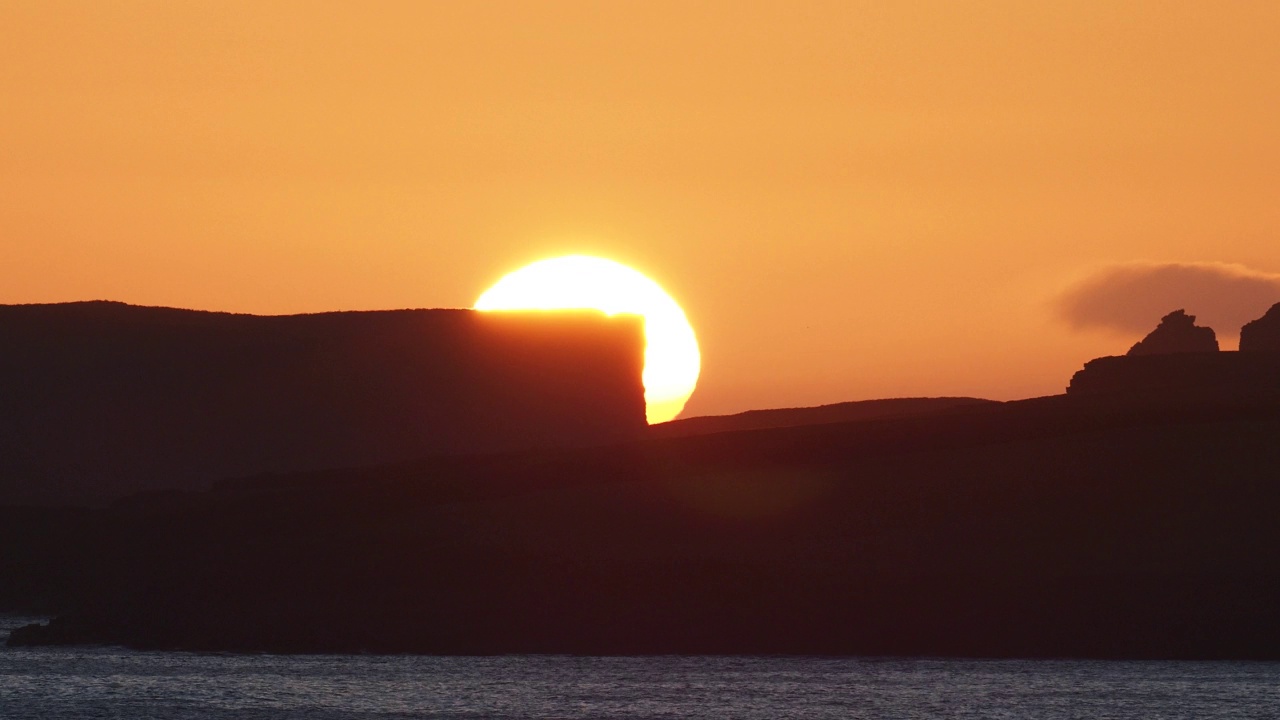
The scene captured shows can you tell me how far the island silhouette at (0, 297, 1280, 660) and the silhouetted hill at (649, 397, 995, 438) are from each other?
160ft

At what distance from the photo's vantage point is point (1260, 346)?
350 ft

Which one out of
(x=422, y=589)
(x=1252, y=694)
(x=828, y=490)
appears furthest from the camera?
(x=828, y=490)

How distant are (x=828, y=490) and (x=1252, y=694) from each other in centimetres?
2187

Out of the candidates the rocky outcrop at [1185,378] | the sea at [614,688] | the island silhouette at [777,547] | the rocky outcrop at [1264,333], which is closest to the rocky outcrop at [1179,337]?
the rocky outcrop at [1264,333]

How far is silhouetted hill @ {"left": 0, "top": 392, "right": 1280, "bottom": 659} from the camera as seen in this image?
64.3 meters

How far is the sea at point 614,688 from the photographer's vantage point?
2007 inches

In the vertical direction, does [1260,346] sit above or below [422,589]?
above

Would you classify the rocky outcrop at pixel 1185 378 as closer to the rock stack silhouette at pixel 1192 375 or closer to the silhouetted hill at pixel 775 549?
the rock stack silhouette at pixel 1192 375

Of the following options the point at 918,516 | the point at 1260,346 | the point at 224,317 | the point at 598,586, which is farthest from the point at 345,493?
the point at 1260,346

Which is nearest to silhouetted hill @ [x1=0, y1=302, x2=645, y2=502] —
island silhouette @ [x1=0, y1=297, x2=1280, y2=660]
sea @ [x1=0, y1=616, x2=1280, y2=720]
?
island silhouette @ [x1=0, y1=297, x2=1280, y2=660]

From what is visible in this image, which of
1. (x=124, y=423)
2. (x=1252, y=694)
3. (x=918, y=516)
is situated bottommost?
(x=1252, y=694)

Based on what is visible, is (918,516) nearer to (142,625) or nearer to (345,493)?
(345,493)

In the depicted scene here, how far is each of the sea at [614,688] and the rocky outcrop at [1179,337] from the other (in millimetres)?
53433

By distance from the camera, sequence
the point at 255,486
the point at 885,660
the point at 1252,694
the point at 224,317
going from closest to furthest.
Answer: the point at 1252,694 < the point at 885,660 < the point at 255,486 < the point at 224,317
